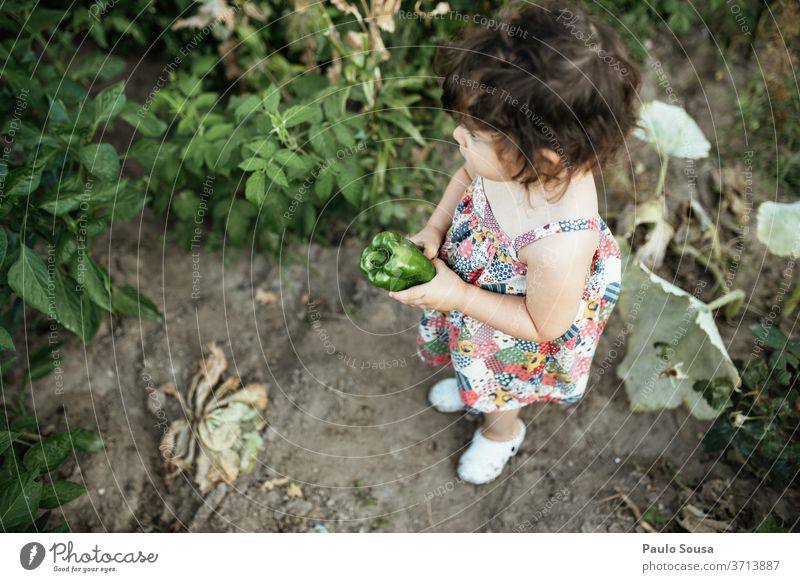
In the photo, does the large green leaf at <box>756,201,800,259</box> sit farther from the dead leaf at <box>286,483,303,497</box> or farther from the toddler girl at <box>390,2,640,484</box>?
the dead leaf at <box>286,483,303,497</box>

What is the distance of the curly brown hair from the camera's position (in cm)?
142

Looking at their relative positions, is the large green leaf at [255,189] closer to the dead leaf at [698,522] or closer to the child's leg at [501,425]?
the child's leg at [501,425]

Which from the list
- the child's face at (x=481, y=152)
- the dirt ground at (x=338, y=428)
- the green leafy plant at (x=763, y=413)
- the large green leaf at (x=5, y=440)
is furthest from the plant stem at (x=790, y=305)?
the large green leaf at (x=5, y=440)

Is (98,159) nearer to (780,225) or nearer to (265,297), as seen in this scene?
(265,297)

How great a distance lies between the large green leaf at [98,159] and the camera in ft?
7.22

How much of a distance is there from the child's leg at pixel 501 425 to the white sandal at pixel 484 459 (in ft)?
0.06

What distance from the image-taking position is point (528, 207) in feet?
5.47

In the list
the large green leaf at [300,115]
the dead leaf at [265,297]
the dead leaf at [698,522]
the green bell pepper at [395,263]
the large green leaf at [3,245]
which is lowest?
the dead leaf at [698,522]

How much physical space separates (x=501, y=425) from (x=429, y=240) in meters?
0.84

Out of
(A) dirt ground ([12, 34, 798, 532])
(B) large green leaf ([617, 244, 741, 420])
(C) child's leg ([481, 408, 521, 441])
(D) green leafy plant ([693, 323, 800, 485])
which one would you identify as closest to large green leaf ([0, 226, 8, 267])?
(A) dirt ground ([12, 34, 798, 532])

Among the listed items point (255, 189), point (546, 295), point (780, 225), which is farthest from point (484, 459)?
point (780, 225)
